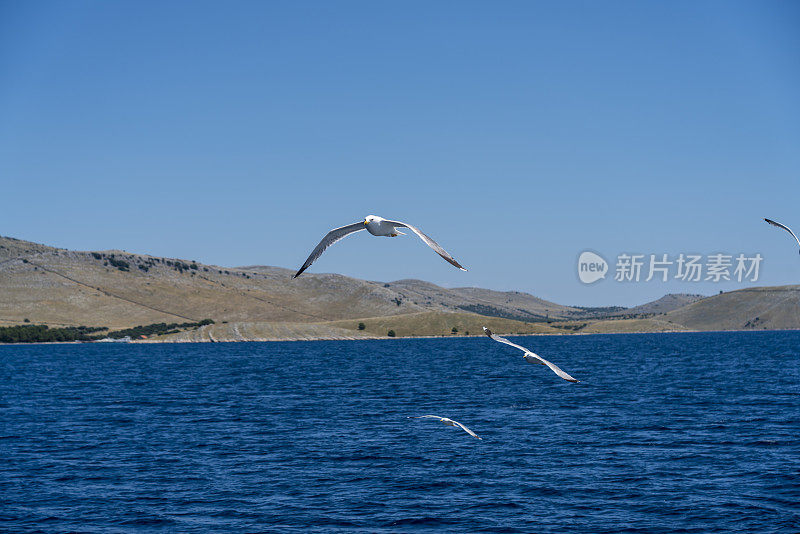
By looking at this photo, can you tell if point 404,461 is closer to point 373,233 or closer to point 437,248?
point 373,233

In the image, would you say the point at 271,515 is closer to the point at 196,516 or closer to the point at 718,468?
the point at 196,516

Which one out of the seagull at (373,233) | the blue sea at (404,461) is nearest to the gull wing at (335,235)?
the seagull at (373,233)

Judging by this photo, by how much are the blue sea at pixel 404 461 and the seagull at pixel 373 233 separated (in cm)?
1941

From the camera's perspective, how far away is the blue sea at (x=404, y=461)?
116 feet

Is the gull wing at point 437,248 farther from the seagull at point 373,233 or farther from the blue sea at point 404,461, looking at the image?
the blue sea at point 404,461

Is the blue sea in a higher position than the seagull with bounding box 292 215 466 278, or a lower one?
lower

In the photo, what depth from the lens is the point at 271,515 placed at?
35.8 m

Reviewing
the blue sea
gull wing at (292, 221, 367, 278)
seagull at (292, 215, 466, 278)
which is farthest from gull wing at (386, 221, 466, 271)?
the blue sea

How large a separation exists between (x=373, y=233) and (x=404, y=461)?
31.7 meters

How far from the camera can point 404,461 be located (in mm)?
46594

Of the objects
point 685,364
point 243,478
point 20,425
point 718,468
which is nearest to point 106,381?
point 20,425

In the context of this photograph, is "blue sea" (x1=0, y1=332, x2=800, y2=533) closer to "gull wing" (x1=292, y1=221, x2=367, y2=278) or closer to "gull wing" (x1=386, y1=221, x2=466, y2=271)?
"gull wing" (x1=292, y1=221, x2=367, y2=278)

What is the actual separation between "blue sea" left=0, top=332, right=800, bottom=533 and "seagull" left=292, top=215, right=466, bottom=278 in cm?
1941

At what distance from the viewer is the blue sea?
3528 centimetres
